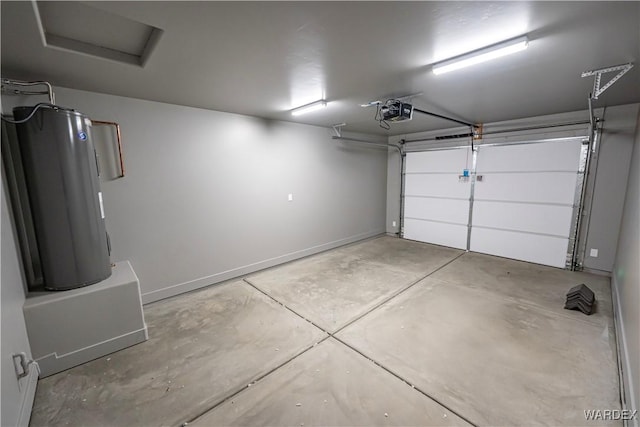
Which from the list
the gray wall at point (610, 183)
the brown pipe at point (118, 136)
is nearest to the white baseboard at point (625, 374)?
the gray wall at point (610, 183)

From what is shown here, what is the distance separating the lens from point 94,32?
1.69m

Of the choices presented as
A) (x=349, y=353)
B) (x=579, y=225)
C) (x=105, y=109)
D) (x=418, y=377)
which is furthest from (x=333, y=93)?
(x=579, y=225)

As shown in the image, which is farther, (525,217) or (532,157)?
(525,217)

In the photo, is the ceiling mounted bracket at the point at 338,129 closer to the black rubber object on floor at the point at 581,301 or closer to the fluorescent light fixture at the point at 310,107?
the fluorescent light fixture at the point at 310,107

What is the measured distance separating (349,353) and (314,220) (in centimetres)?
296

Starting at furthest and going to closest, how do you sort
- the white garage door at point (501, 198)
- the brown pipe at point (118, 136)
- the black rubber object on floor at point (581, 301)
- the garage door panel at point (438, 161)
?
the garage door panel at point (438, 161) → the white garage door at point (501, 198) → the black rubber object on floor at point (581, 301) → the brown pipe at point (118, 136)

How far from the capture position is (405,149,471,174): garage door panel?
16.8 ft

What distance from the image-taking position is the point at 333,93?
9.48ft

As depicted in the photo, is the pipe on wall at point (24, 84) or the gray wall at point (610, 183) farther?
the gray wall at point (610, 183)

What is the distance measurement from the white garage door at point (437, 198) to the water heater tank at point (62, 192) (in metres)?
5.46

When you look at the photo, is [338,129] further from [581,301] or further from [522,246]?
[581,301]

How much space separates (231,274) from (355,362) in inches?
94.7

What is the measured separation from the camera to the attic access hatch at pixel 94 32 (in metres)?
1.47
